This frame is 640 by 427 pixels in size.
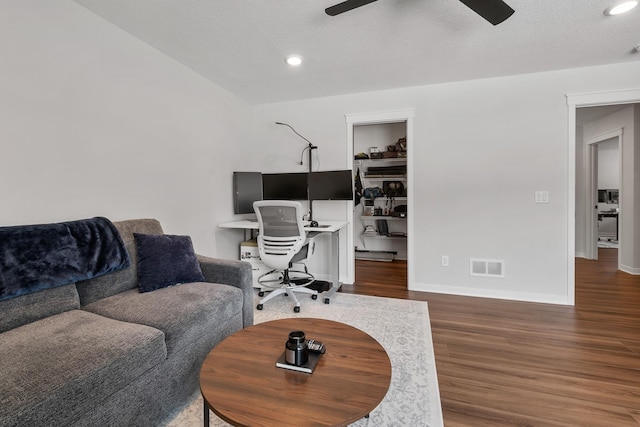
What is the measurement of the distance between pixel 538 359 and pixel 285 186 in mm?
2977

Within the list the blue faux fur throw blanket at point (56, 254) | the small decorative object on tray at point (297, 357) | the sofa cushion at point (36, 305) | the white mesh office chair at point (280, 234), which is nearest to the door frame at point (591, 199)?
the white mesh office chair at point (280, 234)

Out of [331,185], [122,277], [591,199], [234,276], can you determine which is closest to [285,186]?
[331,185]

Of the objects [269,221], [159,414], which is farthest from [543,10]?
[159,414]

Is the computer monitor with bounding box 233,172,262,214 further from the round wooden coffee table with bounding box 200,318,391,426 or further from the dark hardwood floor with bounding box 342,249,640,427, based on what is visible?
the round wooden coffee table with bounding box 200,318,391,426

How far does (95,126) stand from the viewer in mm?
2098

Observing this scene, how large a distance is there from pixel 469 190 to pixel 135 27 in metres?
3.47

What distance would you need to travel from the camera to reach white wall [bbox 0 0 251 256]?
5.54ft

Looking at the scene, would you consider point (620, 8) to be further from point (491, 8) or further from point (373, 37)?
point (373, 37)

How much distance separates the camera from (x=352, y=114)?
12.1ft

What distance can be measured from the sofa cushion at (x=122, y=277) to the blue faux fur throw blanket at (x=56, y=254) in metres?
0.08

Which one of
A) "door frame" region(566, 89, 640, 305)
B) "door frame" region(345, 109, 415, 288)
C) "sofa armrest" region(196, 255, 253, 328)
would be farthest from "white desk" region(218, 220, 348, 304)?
"door frame" region(566, 89, 640, 305)

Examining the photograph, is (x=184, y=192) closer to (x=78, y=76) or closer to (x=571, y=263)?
(x=78, y=76)

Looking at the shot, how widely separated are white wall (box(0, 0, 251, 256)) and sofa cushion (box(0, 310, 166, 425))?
2.66ft

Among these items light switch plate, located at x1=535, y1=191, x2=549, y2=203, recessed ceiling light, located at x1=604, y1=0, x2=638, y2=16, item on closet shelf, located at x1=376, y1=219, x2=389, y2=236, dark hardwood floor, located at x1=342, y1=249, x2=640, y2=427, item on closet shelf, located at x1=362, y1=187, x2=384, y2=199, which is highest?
recessed ceiling light, located at x1=604, y1=0, x2=638, y2=16
